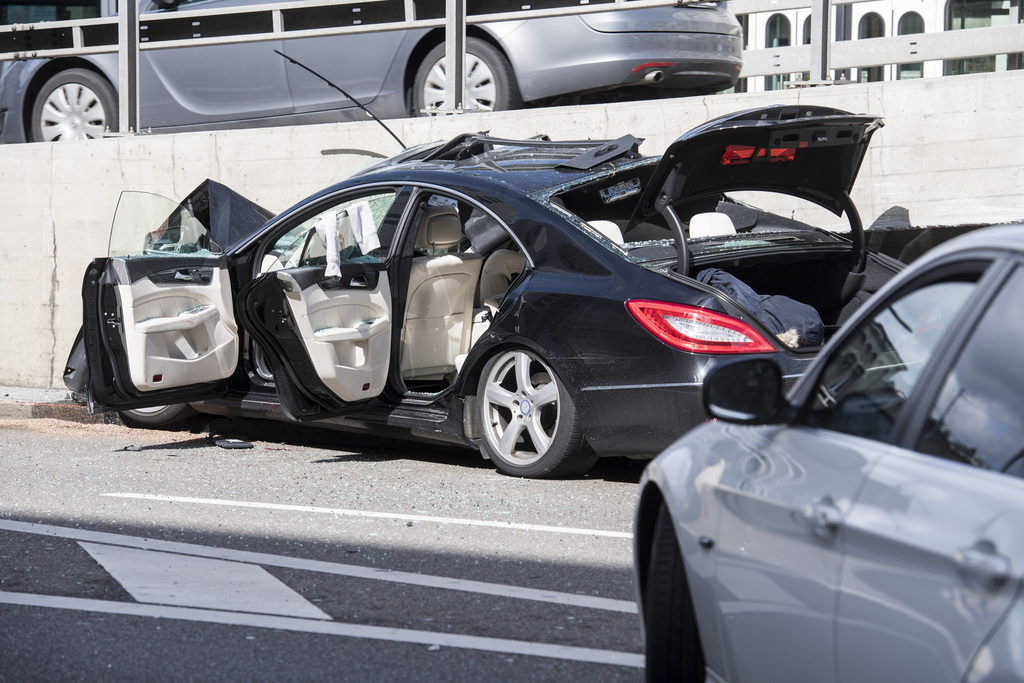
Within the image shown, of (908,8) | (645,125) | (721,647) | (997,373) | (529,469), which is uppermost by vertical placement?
(908,8)

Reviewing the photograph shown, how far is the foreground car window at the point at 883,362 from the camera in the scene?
233 cm

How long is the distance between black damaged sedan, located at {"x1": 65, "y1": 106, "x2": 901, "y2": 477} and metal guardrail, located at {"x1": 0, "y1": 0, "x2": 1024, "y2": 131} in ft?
7.52

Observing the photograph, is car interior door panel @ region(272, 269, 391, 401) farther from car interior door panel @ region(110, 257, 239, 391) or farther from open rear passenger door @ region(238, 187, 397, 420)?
car interior door panel @ region(110, 257, 239, 391)

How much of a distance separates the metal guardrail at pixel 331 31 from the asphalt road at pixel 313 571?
13.0ft

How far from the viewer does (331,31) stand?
10.3 metres

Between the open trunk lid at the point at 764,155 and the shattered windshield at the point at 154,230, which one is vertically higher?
the open trunk lid at the point at 764,155

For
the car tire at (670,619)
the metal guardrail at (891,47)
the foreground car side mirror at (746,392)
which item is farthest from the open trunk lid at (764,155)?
the foreground car side mirror at (746,392)

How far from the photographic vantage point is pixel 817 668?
2309mm

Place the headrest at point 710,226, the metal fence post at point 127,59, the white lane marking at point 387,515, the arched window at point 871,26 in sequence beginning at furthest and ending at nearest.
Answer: the arched window at point 871,26 < the metal fence post at point 127,59 < the headrest at point 710,226 < the white lane marking at point 387,515

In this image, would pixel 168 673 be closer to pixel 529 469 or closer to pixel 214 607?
pixel 214 607

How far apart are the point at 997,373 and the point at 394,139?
796cm

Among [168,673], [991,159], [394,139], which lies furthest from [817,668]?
[394,139]

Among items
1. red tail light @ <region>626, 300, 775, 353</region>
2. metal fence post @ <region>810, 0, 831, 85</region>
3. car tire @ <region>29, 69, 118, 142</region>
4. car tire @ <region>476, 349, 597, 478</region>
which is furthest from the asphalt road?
car tire @ <region>29, 69, 118, 142</region>

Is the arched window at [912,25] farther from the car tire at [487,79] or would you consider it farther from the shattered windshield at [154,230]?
the shattered windshield at [154,230]
